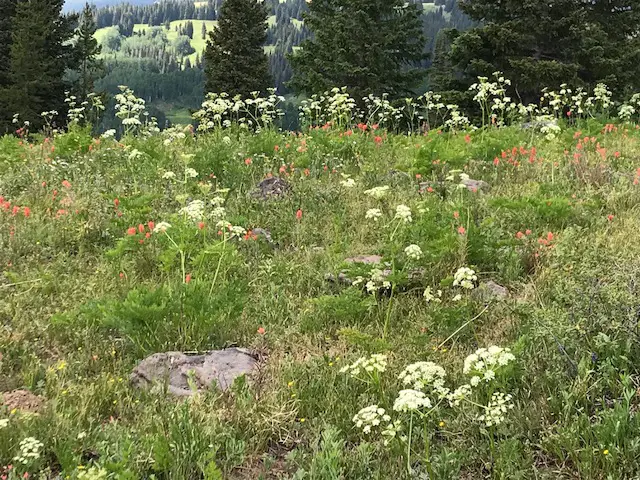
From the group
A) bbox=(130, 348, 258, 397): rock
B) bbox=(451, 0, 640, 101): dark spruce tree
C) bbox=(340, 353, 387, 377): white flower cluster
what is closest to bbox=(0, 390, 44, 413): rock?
bbox=(130, 348, 258, 397): rock

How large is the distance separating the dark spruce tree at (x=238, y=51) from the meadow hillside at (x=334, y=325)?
112 feet

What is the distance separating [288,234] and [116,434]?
3.62 metres

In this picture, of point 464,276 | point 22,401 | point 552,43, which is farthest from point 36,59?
point 464,276

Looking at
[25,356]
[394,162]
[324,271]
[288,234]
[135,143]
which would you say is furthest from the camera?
[135,143]

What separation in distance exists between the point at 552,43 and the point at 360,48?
11084 millimetres

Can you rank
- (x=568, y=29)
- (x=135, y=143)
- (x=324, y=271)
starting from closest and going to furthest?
(x=324, y=271) → (x=135, y=143) → (x=568, y=29)

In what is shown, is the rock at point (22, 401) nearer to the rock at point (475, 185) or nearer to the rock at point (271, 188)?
the rock at point (271, 188)

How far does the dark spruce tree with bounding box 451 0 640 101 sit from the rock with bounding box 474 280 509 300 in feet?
53.1

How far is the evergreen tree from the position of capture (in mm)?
35594

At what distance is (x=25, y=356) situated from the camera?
4168 mm

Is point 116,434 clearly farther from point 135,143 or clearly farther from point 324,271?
point 135,143

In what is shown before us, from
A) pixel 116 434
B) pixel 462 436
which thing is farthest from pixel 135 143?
pixel 462 436

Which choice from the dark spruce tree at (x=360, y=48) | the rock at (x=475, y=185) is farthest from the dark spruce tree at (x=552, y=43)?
the rock at (x=475, y=185)

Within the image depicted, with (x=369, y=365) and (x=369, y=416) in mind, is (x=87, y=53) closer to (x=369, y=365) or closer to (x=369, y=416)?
(x=369, y=365)
